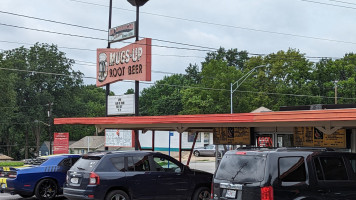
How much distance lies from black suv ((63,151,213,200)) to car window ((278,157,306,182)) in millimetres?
4731

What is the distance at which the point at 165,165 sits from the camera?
13164 millimetres

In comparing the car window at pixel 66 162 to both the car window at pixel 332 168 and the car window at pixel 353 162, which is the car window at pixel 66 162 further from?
the car window at pixel 353 162

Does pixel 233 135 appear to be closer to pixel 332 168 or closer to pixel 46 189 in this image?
pixel 46 189

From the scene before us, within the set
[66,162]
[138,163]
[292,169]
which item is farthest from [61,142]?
[292,169]

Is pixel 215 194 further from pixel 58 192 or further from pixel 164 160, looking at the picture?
pixel 58 192

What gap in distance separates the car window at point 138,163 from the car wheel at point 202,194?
1.64 meters

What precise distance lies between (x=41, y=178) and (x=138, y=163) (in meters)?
4.27

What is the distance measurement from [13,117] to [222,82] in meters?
32.3

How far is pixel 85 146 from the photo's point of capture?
70500mm

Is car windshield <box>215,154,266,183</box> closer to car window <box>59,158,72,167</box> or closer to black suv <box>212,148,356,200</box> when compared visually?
black suv <box>212,148,356,200</box>

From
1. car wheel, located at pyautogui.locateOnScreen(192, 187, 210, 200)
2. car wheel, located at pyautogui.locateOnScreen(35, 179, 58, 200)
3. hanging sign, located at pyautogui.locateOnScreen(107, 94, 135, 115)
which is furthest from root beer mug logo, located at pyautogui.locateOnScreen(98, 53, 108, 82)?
car wheel, located at pyautogui.locateOnScreen(192, 187, 210, 200)

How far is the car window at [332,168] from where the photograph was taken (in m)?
8.95

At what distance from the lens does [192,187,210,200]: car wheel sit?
13.2 meters

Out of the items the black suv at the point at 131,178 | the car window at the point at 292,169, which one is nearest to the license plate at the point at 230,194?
the car window at the point at 292,169
